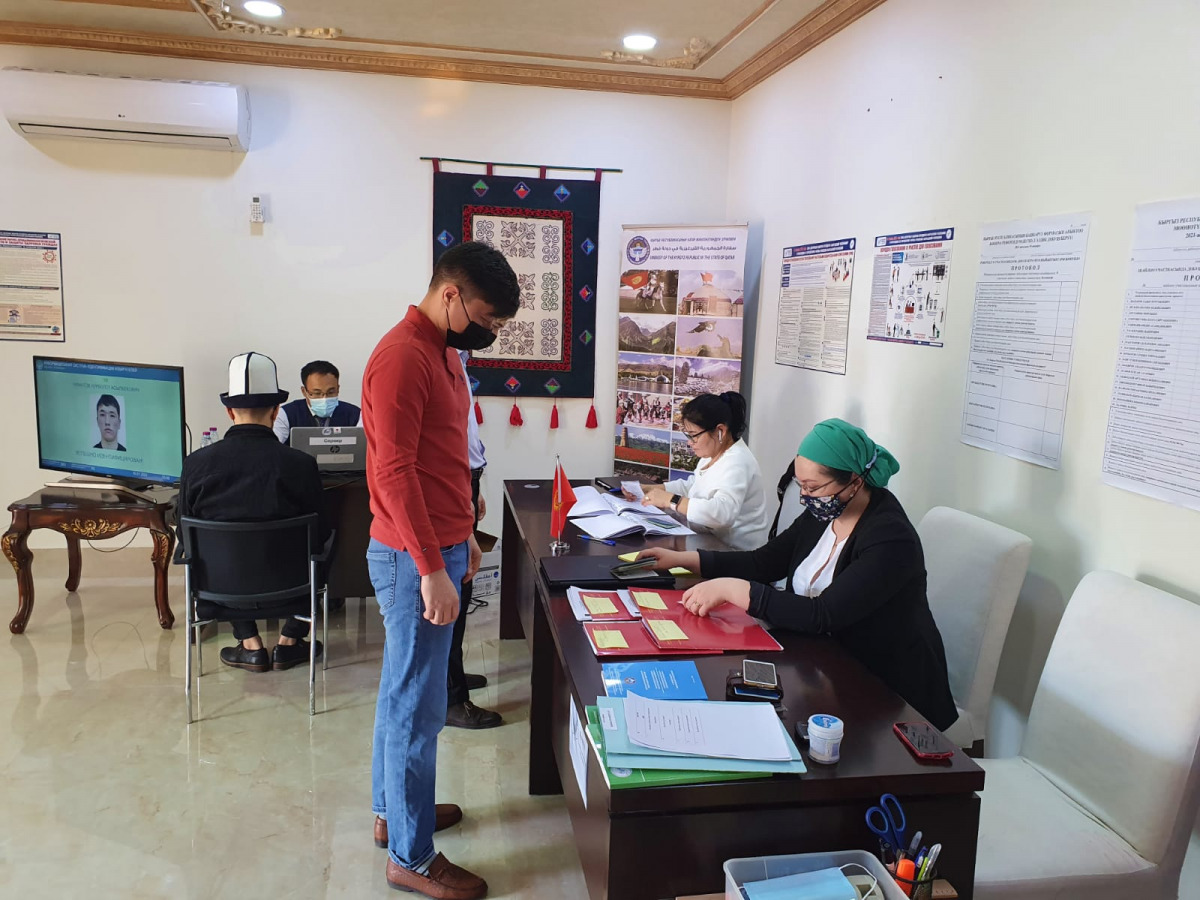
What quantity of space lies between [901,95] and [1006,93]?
2.00 feet

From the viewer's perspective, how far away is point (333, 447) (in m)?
3.44

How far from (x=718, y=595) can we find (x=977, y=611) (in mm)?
717

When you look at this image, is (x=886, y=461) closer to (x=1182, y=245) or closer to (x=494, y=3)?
(x=1182, y=245)

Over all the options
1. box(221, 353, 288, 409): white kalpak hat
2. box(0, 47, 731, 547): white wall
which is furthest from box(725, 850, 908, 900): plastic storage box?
box(0, 47, 731, 547): white wall

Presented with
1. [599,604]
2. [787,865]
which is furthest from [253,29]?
[787,865]

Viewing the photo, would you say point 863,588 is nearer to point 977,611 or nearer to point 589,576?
point 977,611

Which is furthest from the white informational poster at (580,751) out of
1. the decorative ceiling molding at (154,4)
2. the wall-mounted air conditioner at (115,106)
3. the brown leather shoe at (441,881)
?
the wall-mounted air conditioner at (115,106)

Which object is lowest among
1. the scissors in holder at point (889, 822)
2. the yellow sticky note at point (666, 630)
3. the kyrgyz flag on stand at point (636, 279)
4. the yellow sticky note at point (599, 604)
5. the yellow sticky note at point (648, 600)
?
the scissors in holder at point (889, 822)

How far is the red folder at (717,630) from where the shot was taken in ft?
5.64

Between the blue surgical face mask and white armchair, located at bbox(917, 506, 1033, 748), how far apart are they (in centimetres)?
292

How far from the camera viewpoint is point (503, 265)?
188 centimetres

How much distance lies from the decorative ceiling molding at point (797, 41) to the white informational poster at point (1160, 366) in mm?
1721

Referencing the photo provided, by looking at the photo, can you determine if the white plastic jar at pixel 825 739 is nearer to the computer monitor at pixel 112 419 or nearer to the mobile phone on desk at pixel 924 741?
the mobile phone on desk at pixel 924 741

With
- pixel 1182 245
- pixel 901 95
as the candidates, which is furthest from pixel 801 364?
pixel 1182 245
